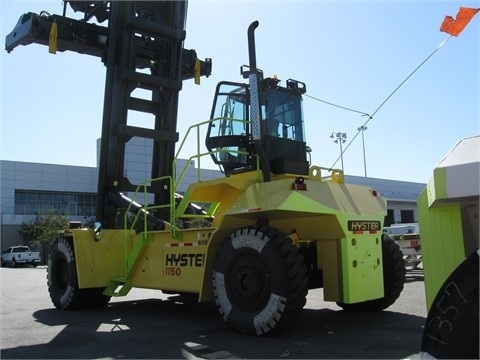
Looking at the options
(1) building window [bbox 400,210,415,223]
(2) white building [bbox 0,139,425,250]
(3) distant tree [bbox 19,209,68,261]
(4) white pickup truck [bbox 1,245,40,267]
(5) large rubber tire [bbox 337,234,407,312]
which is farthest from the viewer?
(1) building window [bbox 400,210,415,223]

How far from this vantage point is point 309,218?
6.72 m

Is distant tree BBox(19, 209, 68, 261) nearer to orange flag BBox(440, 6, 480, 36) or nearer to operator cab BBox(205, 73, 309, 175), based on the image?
operator cab BBox(205, 73, 309, 175)

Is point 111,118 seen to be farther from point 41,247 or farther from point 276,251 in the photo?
point 41,247

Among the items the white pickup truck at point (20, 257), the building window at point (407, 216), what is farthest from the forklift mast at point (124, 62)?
the building window at point (407, 216)

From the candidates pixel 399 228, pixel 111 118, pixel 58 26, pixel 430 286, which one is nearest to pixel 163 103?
pixel 111 118

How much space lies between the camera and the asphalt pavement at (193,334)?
551 cm

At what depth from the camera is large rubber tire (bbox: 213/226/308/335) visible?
5.94 meters

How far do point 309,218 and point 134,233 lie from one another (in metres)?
3.78

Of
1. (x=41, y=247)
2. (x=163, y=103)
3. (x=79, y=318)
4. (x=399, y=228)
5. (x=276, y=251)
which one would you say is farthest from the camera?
(x=41, y=247)

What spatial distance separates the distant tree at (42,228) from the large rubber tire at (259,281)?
37032mm

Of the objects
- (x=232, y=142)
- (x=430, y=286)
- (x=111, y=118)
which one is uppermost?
(x=111, y=118)

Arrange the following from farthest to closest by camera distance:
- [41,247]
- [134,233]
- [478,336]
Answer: [41,247]
[134,233]
[478,336]

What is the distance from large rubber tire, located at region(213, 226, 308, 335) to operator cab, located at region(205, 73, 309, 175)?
1374 mm

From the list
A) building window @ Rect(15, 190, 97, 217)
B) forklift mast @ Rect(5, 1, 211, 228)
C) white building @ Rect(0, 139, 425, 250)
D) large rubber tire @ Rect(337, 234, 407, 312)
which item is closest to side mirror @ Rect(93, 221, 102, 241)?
forklift mast @ Rect(5, 1, 211, 228)
